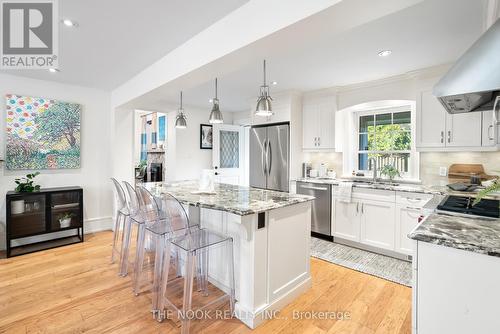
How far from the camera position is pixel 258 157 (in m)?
4.76

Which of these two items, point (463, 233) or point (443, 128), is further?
point (443, 128)

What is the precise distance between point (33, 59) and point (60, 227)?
229 centimetres

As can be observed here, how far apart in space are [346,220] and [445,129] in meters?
1.70

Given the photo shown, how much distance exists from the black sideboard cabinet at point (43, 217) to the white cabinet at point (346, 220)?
3.87 meters

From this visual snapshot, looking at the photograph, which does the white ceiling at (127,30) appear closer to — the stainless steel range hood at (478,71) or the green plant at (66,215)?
the stainless steel range hood at (478,71)

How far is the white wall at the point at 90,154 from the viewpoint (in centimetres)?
371

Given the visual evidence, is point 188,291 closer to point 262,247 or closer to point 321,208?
point 262,247

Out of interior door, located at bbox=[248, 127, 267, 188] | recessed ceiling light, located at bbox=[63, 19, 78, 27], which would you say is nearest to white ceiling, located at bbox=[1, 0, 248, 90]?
recessed ceiling light, located at bbox=[63, 19, 78, 27]

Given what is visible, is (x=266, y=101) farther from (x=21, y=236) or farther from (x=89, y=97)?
(x=21, y=236)

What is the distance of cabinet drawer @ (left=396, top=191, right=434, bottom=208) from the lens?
2.90 meters

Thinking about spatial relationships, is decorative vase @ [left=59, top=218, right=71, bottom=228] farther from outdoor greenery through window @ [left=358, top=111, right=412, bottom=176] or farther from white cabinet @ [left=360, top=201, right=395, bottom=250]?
outdoor greenery through window @ [left=358, top=111, right=412, bottom=176]

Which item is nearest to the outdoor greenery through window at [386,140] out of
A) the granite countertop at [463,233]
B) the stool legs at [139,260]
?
the granite countertop at [463,233]

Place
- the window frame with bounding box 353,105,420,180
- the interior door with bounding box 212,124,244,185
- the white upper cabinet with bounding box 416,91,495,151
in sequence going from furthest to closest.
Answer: the interior door with bounding box 212,124,244,185
the window frame with bounding box 353,105,420,180
the white upper cabinet with bounding box 416,91,495,151

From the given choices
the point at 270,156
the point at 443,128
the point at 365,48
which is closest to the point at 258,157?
the point at 270,156
